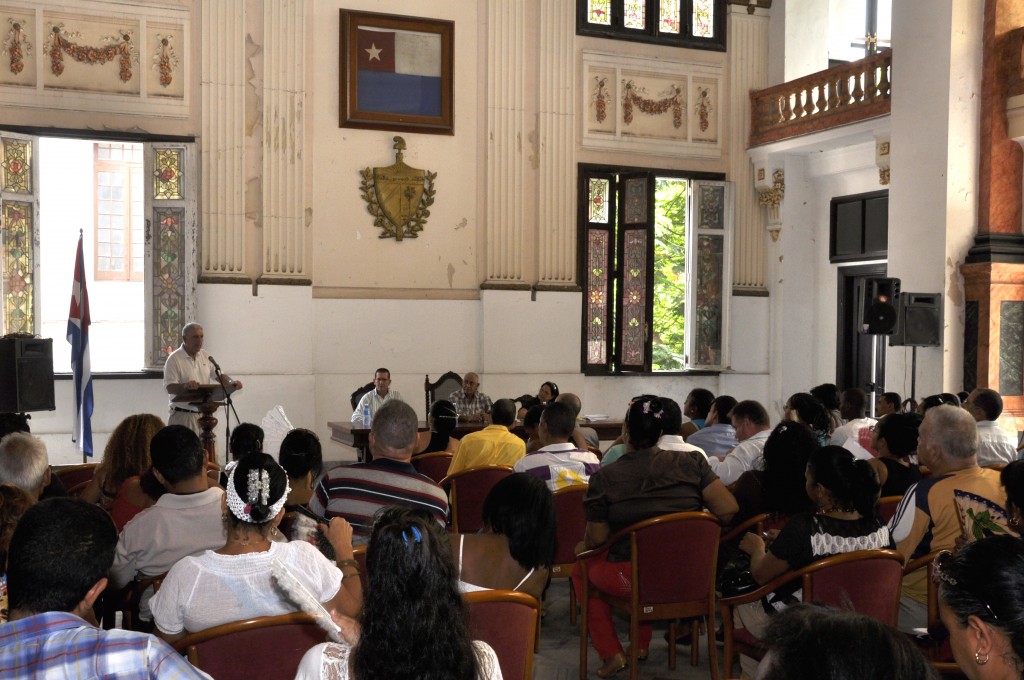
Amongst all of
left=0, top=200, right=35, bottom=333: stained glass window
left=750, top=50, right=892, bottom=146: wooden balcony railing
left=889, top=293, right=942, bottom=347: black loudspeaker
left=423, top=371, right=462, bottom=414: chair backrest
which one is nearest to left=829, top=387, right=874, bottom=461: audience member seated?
left=889, top=293, right=942, bottom=347: black loudspeaker

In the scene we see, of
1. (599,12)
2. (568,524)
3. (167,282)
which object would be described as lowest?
(568,524)

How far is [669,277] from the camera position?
11961 millimetres

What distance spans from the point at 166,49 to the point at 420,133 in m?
2.66

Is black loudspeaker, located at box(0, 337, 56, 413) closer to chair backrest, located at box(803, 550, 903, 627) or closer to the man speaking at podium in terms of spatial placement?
the man speaking at podium

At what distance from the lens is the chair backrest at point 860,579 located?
306 cm

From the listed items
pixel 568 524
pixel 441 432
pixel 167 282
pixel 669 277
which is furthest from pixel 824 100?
pixel 568 524

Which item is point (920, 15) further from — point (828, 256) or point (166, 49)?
point (166, 49)

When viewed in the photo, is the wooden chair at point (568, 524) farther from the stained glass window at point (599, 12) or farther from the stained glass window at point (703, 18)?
the stained glass window at point (703, 18)

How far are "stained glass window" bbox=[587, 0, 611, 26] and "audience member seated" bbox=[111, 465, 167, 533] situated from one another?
8886mm

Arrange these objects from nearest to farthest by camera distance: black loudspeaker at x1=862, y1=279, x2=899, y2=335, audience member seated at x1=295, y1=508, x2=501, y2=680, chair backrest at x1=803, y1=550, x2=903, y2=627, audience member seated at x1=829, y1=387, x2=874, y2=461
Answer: audience member seated at x1=295, y1=508, x2=501, y2=680 < chair backrest at x1=803, y1=550, x2=903, y2=627 < audience member seated at x1=829, y1=387, x2=874, y2=461 < black loudspeaker at x1=862, y1=279, x2=899, y2=335

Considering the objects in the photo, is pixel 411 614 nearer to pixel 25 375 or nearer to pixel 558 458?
pixel 558 458

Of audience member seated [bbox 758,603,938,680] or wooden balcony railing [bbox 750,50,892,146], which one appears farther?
wooden balcony railing [bbox 750,50,892,146]

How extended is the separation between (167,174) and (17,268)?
1.64 meters

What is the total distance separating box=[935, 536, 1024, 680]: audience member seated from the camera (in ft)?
5.47
